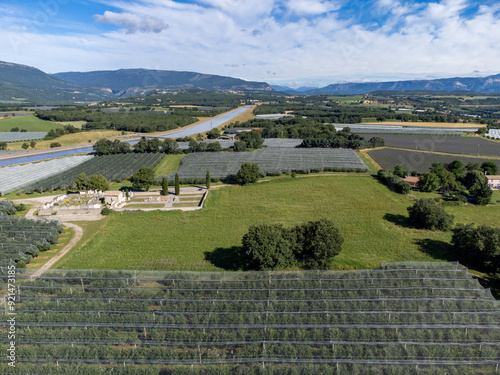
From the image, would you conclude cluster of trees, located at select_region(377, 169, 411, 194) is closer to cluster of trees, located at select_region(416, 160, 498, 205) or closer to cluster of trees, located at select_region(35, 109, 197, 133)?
cluster of trees, located at select_region(416, 160, 498, 205)

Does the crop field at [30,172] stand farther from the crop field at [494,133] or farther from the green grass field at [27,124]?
the crop field at [494,133]

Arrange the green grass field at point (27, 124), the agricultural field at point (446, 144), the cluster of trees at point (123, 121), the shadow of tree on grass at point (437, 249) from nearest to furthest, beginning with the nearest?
the shadow of tree on grass at point (437, 249) → the agricultural field at point (446, 144) → the green grass field at point (27, 124) → the cluster of trees at point (123, 121)

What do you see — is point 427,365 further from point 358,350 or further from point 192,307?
point 192,307

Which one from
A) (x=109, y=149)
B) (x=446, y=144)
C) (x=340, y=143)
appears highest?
(x=340, y=143)

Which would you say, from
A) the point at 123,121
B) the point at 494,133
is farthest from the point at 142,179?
the point at 494,133

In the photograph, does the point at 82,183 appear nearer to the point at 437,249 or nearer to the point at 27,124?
the point at 437,249

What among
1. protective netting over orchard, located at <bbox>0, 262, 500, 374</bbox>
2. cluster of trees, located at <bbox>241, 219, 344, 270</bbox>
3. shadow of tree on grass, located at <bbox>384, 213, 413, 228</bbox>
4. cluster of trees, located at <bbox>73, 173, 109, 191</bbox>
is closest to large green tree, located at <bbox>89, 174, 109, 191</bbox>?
cluster of trees, located at <bbox>73, 173, 109, 191</bbox>

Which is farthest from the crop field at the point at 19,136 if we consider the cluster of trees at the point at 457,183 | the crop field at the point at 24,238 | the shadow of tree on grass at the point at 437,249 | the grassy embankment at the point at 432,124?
the grassy embankment at the point at 432,124
